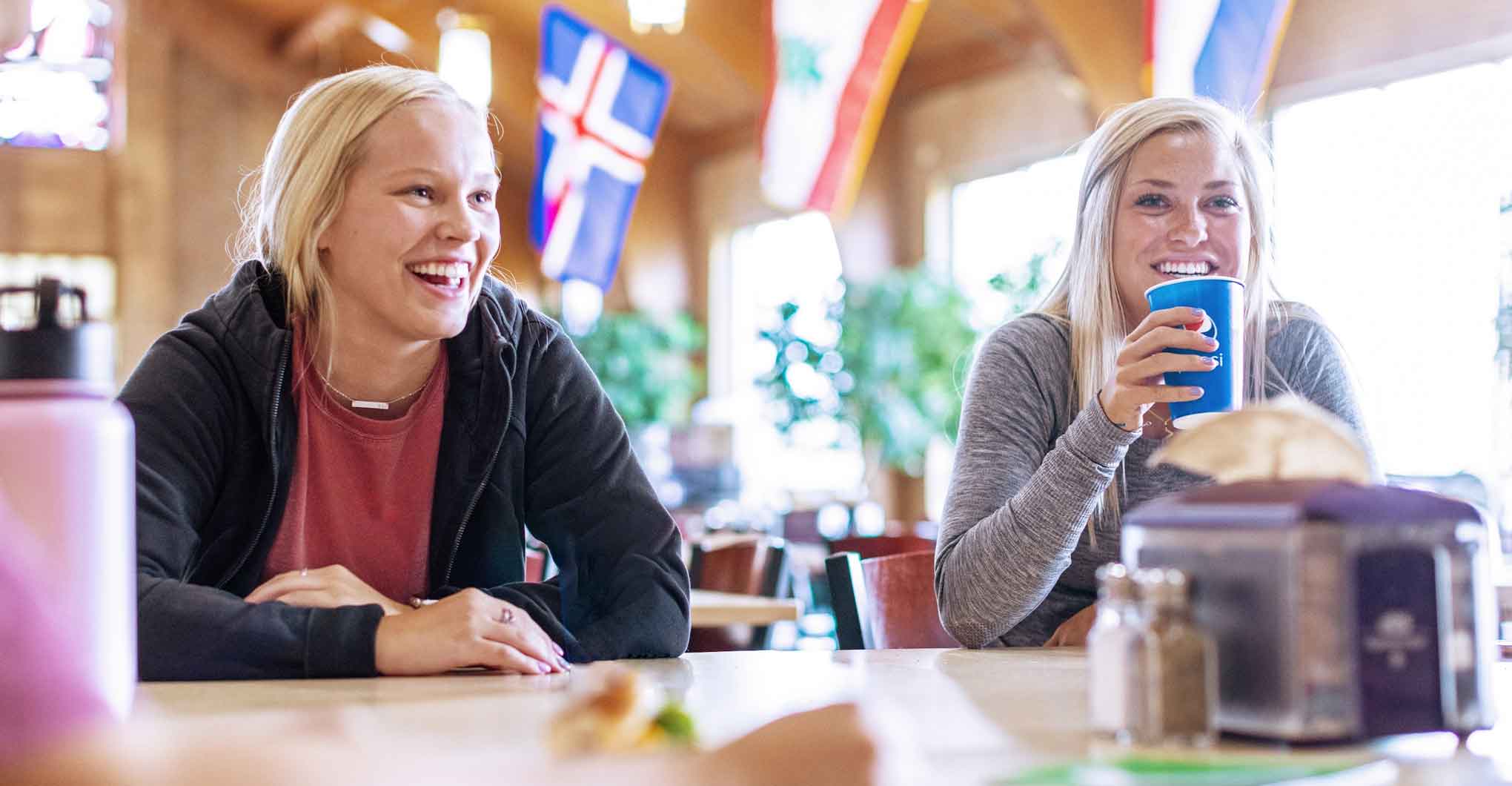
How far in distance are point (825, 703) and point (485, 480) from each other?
86cm

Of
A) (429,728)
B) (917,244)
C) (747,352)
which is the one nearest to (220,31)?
(747,352)

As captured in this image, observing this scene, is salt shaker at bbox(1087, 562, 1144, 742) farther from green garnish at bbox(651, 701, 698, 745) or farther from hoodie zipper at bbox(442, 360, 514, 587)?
hoodie zipper at bbox(442, 360, 514, 587)

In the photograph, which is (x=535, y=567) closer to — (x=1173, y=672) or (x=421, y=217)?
(x=421, y=217)

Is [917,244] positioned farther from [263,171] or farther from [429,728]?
[429,728]

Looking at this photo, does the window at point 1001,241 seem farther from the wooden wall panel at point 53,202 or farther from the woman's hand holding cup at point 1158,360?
the wooden wall panel at point 53,202

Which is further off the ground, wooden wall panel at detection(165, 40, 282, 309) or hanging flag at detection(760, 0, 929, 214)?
wooden wall panel at detection(165, 40, 282, 309)

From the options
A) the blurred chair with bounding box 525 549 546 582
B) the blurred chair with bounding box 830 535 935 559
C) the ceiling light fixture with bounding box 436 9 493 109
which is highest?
the ceiling light fixture with bounding box 436 9 493 109

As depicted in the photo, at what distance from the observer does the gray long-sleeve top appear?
65.0 inches

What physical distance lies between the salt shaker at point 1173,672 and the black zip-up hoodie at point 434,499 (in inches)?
30.5

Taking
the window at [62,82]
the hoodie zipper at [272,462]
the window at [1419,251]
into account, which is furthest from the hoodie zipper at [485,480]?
the window at [62,82]

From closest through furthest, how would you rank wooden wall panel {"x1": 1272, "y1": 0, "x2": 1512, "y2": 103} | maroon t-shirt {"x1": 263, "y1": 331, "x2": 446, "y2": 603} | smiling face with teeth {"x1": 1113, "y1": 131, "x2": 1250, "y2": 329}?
maroon t-shirt {"x1": 263, "y1": 331, "x2": 446, "y2": 603}
smiling face with teeth {"x1": 1113, "y1": 131, "x2": 1250, "y2": 329}
wooden wall panel {"x1": 1272, "y1": 0, "x2": 1512, "y2": 103}

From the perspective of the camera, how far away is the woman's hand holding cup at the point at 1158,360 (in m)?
1.43

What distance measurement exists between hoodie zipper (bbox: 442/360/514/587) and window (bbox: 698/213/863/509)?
26.6 ft

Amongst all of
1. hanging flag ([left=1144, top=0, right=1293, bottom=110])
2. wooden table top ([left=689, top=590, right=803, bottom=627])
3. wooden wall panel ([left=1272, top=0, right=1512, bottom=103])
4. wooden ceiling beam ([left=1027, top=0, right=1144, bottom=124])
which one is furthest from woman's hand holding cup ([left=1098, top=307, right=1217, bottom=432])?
wooden ceiling beam ([left=1027, top=0, right=1144, bottom=124])
